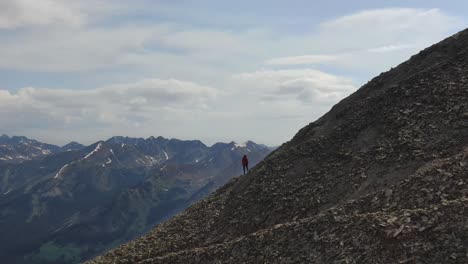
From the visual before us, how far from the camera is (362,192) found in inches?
1470

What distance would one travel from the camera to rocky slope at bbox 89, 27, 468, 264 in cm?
2588

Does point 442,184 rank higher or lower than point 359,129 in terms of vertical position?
lower

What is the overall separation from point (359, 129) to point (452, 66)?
13.0 metres

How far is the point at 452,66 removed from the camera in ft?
166

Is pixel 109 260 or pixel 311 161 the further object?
pixel 311 161

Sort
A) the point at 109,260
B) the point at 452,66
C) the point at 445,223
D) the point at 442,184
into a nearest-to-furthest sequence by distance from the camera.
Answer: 1. the point at 445,223
2. the point at 442,184
3. the point at 109,260
4. the point at 452,66

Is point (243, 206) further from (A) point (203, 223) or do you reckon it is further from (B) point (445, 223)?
(B) point (445, 223)

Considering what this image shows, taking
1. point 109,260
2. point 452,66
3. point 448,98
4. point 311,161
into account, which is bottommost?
point 109,260

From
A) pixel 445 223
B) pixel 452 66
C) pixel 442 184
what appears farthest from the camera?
pixel 452 66

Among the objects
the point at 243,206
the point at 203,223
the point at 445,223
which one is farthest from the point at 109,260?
the point at 445,223

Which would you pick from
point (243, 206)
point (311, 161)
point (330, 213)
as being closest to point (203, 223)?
point (243, 206)

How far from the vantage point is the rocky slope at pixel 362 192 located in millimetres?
25875

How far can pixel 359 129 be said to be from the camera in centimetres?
4969

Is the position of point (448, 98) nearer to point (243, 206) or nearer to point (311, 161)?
point (311, 161)
